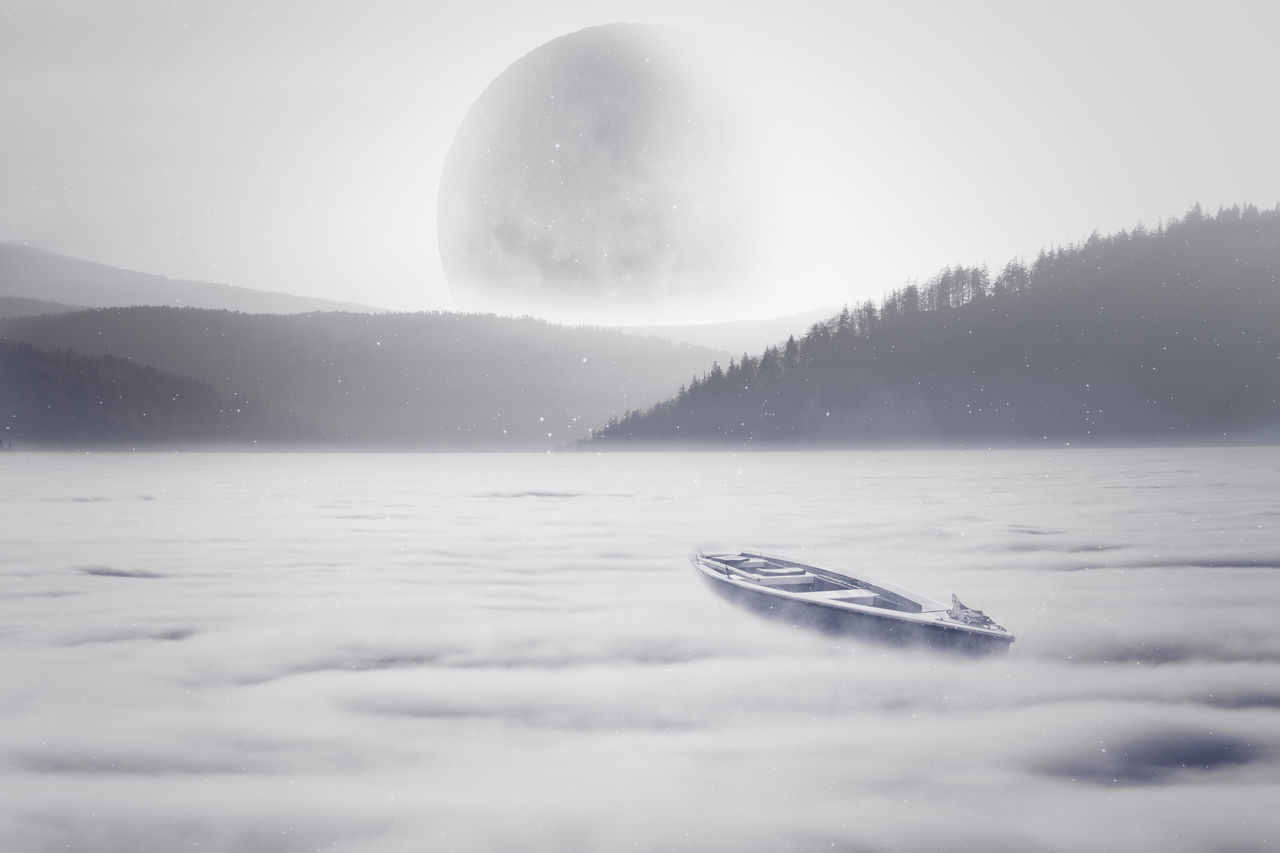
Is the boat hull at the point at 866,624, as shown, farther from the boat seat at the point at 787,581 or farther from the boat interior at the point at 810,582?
the boat seat at the point at 787,581

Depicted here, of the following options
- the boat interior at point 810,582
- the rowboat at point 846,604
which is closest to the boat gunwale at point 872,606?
the rowboat at point 846,604

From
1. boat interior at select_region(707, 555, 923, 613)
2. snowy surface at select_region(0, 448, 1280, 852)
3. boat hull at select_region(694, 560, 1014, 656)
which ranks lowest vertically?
snowy surface at select_region(0, 448, 1280, 852)

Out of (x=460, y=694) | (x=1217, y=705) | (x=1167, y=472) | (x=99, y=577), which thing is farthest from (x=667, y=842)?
(x=1167, y=472)

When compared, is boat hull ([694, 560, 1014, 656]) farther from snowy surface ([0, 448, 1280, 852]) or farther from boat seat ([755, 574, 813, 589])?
boat seat ([755, 574, 813, 589])

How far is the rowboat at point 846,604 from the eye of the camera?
2119 centimetres

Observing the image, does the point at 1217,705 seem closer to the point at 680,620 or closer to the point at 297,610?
the point at 680,620

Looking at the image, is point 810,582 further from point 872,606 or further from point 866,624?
point 866,624

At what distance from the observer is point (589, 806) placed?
13.6 m

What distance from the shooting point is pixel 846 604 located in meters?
23.2

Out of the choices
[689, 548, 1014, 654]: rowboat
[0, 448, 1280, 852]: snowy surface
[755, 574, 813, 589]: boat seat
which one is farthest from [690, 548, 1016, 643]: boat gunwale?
[0, 448, 1280, 852]: snowy surface

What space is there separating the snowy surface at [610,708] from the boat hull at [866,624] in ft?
1.29

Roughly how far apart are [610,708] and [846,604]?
701 centimetres

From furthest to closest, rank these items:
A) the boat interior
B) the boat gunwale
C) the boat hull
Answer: the boat interior, the boat hull, the boat gunwale

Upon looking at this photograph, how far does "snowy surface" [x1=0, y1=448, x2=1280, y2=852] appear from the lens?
13.1 m
